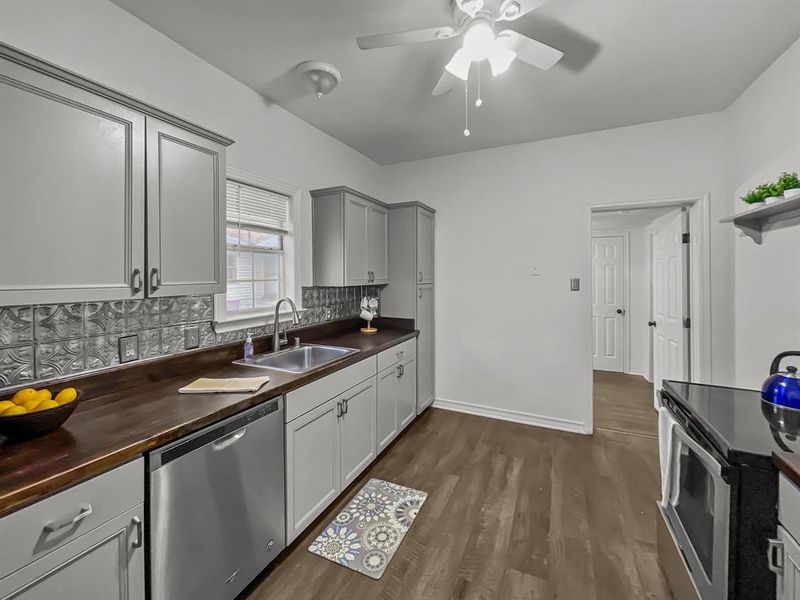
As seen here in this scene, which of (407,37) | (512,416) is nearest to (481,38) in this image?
(407,37)

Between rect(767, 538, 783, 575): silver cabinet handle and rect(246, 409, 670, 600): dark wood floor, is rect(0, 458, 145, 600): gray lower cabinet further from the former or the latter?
rect(767, 538, 783, 575): silver cabinet handle

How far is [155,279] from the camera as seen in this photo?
4.83 feet

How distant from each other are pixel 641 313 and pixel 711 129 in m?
2.92

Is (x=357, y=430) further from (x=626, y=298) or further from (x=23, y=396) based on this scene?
(x=626, y=298)

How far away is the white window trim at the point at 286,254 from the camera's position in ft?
7.22

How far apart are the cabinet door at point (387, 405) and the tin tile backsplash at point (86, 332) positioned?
119cm

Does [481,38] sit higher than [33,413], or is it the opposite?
[481,38]

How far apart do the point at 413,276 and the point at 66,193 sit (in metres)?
2.52

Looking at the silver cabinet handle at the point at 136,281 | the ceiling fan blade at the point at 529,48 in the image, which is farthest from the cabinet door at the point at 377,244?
the silver cabinet handle at the point at 136,281

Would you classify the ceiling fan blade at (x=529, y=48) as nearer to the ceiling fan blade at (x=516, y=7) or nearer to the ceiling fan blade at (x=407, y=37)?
the ceiling fan blade at (x=516, y=7)

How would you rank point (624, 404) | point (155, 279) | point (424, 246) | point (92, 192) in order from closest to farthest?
point (92, 192) < point (155, 279) < point (424, 246) < point (624, 404)

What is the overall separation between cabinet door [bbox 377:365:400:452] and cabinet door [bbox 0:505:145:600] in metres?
1.65

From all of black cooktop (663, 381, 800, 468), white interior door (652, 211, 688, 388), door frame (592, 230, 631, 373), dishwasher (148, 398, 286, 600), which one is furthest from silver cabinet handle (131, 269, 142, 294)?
door frame (592, 230, 631, 373)

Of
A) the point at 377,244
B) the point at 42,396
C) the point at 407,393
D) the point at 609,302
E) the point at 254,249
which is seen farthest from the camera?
the point at 609,302
